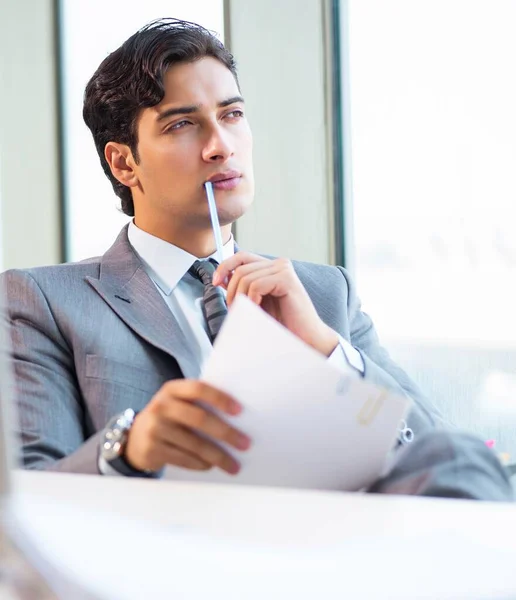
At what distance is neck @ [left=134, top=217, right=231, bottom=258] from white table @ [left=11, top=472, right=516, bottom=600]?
2.33 ft

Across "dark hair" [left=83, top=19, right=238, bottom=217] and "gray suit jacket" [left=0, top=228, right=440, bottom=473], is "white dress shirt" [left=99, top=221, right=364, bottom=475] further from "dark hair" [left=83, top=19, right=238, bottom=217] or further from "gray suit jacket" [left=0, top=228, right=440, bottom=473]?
"dark hair" [left=83, top=19, right=238, bottom=217]

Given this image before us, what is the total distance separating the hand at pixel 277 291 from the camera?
2.75ft

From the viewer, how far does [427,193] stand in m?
1.54

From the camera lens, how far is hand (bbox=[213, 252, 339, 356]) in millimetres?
839

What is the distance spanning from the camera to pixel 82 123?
7.68 ft

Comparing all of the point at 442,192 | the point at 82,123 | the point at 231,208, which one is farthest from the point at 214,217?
the point at 82,123

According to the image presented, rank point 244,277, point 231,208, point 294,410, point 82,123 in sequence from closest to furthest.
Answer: point 294,410 → point 244,277 → point 231,208 → point 82,123

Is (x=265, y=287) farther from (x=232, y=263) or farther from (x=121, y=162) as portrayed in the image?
(x=121, y=162)

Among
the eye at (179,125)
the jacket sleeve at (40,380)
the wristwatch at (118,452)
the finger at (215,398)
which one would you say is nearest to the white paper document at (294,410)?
the finger at (215,398)

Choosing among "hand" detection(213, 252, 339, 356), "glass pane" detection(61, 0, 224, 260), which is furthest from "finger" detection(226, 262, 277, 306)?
"glass pane" detection(61, 0, 224, 260)

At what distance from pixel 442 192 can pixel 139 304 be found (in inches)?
30.2

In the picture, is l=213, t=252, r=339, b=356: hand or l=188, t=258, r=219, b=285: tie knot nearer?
l=213, t=252, r=339, b=356: hand

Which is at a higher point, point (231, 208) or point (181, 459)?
point (231, 208)

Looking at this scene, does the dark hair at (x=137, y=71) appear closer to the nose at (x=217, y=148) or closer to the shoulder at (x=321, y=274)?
the nose at (x=217, y=148)
